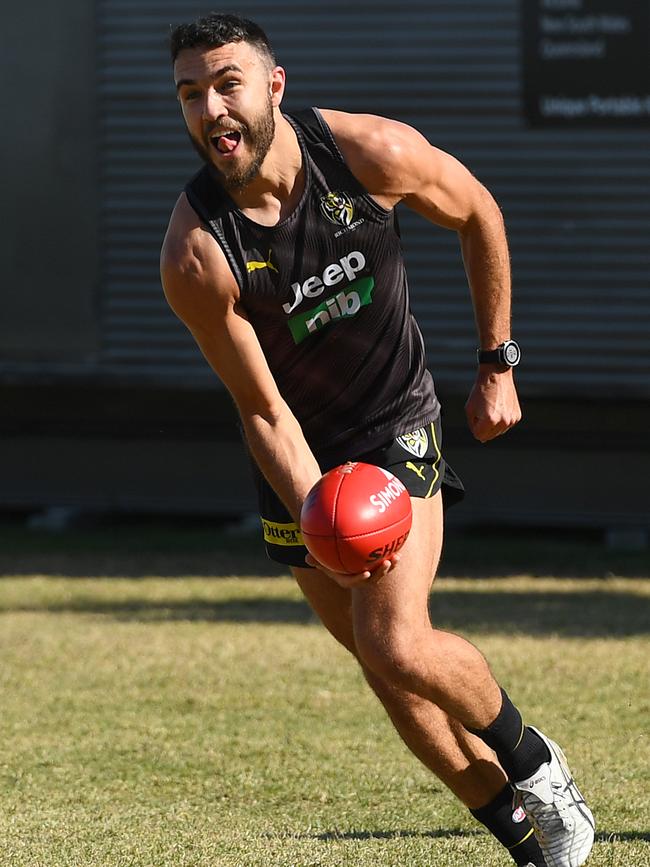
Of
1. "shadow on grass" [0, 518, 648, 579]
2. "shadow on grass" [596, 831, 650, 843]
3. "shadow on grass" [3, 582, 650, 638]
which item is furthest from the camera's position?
"shadow on grass" [0, 518, 648, 579]

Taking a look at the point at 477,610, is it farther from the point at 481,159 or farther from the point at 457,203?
the point at 457,203

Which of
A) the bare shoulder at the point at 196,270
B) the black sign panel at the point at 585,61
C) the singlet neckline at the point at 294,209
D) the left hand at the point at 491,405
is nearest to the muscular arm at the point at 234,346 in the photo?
the bare shoulder at the point at 196,270

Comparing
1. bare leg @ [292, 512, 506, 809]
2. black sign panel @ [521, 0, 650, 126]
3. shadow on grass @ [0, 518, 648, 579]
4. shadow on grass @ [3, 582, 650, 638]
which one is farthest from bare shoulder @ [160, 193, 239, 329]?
black sign panel @ [521, 0, 650, 126]

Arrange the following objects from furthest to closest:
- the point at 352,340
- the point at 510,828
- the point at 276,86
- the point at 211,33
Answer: the point at 352,340 → the point at 276,86 → the point at 510,828 → the point at 211,33

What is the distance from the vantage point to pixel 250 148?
4.64m

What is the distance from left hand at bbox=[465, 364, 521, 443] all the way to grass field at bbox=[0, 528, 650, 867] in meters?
1.39

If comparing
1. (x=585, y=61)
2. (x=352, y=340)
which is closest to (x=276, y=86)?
(x=352, y=340)

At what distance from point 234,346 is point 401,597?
913mm

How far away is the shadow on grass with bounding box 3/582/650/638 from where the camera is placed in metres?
8.91

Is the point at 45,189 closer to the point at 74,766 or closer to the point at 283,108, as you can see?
the point at 283,108

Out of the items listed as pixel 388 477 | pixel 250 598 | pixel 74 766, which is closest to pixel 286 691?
pixel 74 766

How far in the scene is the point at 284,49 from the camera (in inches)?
472

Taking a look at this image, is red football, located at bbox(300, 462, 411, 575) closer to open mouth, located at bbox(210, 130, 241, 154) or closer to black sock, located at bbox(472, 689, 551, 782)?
black sock, located at bbox(472, 689, 551, 782)

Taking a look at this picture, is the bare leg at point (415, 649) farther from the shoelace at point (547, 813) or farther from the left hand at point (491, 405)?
the left hand at point (491, 405)
